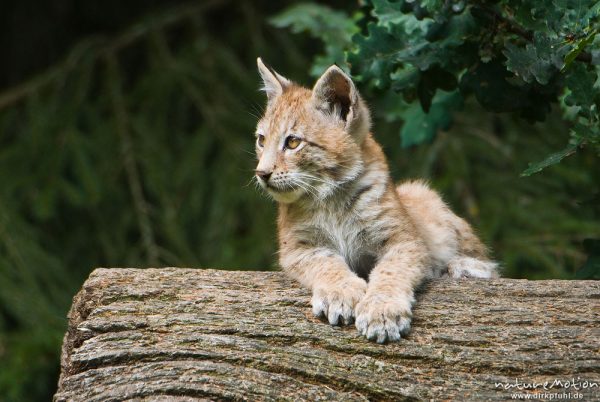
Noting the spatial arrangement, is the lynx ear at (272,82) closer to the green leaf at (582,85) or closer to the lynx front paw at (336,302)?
the lynx front paw at (336,302)

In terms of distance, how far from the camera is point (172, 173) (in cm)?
866

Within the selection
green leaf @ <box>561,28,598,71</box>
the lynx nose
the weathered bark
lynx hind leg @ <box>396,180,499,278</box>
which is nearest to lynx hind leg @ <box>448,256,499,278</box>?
lynx hind leg @ <box>396,180,499,278</box>

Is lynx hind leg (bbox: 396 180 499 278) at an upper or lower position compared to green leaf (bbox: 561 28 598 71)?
lower

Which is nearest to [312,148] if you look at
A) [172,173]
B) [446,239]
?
[446,239]

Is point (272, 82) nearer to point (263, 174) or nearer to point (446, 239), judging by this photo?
point (263, 174)

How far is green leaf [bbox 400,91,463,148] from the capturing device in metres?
5.56

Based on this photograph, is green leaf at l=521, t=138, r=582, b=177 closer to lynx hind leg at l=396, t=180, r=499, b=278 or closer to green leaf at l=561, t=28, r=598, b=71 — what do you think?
green leaf at l=561, t=28, r=598, b=71

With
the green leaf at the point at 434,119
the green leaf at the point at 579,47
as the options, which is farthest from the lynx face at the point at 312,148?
the green leaf at the point at 579,47

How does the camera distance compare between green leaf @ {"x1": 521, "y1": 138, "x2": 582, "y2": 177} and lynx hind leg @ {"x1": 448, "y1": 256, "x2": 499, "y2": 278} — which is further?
lynx hind leg @ {"x1": 448, "y1": 256, "x2": 499, "y2": 278}

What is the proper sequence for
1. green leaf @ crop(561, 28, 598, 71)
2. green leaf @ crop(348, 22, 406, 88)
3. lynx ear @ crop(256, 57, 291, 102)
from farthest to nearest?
lynx ear @ crop(256, 57, 291, 102), green leaf @ crop(348, 22, 406, 88), green leaf @ crop(561, 28, 598, 71)

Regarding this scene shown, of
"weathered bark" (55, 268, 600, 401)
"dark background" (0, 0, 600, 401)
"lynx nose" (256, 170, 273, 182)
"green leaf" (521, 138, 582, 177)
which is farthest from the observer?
"dark background" (0, 0, 600, 401)

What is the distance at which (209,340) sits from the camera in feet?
14.1

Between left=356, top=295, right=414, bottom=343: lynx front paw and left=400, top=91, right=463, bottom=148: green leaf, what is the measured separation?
1.47 meters

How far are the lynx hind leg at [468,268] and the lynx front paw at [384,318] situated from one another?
1079 millimetres
